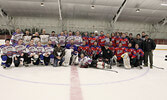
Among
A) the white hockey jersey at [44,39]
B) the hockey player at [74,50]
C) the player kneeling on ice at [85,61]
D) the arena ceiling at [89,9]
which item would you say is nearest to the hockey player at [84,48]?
the hockey player at [74,50]

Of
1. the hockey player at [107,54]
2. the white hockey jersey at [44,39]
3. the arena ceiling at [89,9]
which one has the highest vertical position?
the arena ceiling at [89,9]

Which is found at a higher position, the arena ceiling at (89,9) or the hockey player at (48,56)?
the arena ceiling at (89,9)

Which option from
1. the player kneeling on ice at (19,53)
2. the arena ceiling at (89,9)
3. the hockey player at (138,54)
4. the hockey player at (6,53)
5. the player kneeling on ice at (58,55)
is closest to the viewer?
the hockey player at (6,53)

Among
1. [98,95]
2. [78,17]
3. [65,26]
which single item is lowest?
[98,95]

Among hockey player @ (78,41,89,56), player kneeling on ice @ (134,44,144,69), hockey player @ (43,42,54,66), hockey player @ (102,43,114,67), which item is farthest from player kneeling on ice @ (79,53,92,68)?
player kneeling on ice @ (134,44,144,69)

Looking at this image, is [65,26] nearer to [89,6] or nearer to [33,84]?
[89,6]

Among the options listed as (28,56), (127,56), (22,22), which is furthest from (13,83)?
(22,22)

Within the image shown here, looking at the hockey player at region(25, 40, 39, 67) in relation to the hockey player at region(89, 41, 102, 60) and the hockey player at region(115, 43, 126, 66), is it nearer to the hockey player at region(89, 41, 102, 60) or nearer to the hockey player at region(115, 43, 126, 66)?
the hockey player at region(89, 41, 102, 60)

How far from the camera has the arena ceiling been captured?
11434 millimetres

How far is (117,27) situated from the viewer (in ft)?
50.1

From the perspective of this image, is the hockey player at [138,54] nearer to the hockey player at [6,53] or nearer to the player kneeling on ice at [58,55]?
the player kneeling on ice at [58,55]

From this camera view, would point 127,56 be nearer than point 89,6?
Yes

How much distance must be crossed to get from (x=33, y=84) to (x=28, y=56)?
2.14 metres

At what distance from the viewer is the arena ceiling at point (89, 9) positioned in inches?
450
